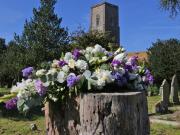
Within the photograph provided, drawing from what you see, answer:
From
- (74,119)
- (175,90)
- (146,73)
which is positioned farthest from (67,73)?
(175,90)

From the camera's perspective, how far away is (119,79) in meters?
4.57

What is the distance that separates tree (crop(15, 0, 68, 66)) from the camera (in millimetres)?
24688

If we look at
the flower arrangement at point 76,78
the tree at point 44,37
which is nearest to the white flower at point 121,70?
the flower arrangement at point 76,78

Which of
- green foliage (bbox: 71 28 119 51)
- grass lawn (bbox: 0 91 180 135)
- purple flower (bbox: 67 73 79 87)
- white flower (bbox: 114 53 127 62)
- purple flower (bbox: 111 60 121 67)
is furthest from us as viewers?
green foliage (bbox: 71 28 119 51)

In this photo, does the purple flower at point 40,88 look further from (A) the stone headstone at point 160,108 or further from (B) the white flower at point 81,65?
(A) the stone headstone at point 160,108

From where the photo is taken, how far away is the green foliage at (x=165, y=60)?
Answer: 1221 inches

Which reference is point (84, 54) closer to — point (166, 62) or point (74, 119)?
point (74, 119)

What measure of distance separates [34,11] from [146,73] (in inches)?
829

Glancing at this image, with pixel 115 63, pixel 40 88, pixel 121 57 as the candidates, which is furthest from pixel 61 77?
pixel 121 57

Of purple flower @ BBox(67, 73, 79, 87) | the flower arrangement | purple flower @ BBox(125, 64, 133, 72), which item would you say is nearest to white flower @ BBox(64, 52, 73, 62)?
the flower arrangement

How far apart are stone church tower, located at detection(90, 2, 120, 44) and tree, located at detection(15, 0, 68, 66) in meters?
81.0

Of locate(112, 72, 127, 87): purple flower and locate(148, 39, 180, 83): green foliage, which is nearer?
locate(112, 72, 127, 87): purple flower

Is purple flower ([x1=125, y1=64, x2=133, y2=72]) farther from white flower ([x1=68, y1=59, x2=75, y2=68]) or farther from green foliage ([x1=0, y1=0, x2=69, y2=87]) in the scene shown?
green foliage ([x1=0, y1=0, x2=69, y2=87])

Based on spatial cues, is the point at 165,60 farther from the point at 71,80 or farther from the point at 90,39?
the point at 71,80
